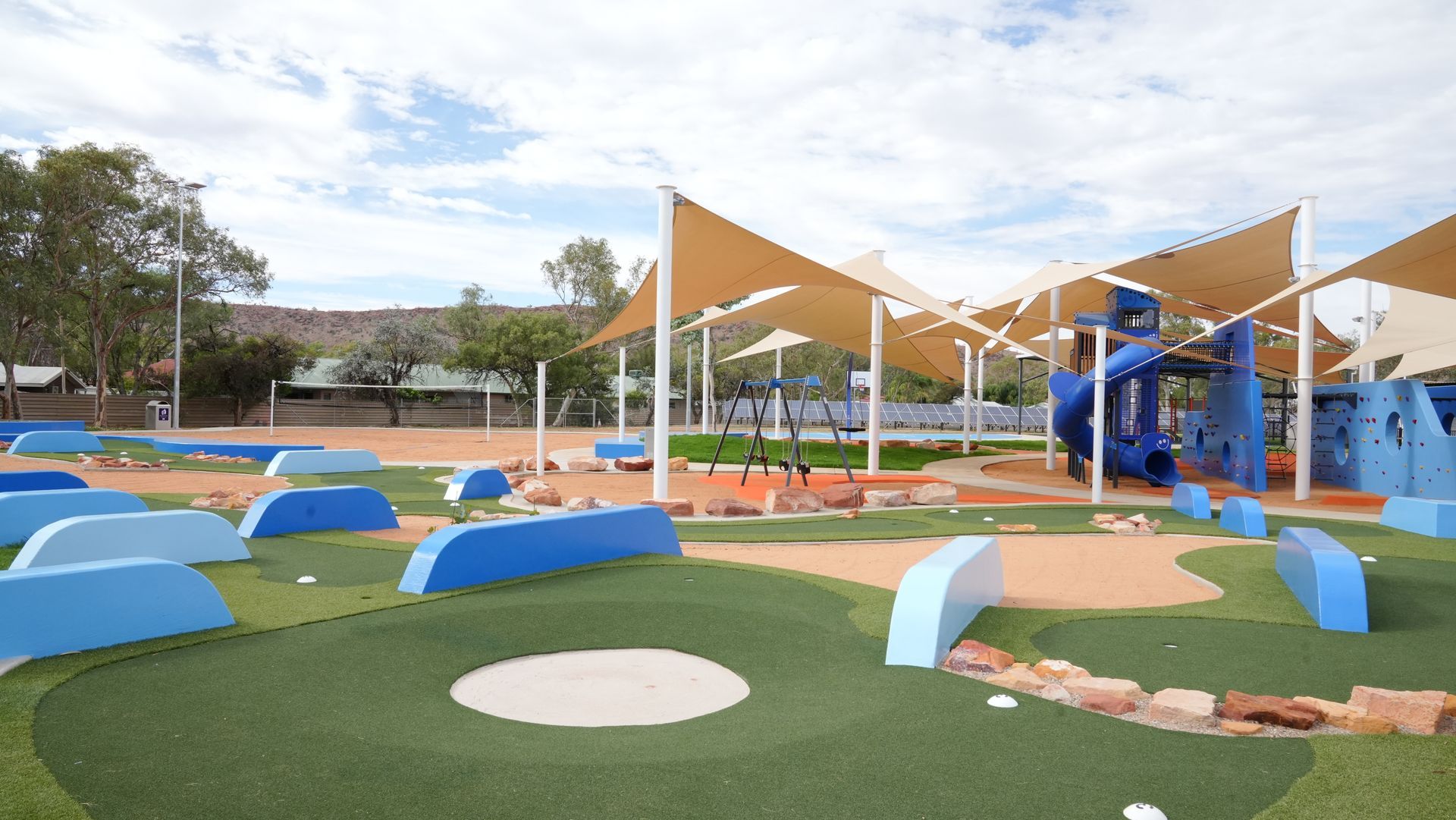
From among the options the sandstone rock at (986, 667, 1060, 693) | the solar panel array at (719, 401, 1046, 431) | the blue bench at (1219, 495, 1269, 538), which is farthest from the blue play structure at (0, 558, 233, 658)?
the solar panel array at (719, 401, 1046, 431)

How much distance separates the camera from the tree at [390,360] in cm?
4438

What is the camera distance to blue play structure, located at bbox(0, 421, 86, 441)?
2480 centimetres

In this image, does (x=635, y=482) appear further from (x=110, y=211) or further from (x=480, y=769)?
(x=110, y=211)

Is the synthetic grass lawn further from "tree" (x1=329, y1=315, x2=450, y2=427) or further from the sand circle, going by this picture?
"tree" (x1=329, y1=315, x2=450, y2=427)

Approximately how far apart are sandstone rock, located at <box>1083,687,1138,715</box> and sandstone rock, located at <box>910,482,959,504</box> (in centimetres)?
919

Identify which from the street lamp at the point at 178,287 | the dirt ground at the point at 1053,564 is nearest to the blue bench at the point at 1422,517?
the dirt ground at the point at 1053,564

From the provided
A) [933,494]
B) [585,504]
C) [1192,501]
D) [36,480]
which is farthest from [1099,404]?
[36,480]

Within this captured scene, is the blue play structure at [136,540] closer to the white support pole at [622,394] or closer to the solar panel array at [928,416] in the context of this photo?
the white support pole at [622,394]

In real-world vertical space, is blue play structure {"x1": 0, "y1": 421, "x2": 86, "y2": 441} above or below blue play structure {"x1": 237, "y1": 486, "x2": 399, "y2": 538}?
above

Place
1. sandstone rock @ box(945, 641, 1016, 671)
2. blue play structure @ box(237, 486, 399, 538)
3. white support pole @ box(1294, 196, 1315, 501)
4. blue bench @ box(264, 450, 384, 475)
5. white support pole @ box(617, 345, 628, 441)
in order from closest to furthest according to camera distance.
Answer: sandstone rock @ box(945, 641, 1016, 671) → blue play structure @ box(237, 486, 399, 538) → white support pole @ box(1294, 196, 1315, 501) → blue bench @ box(264, 450, 384, 475) → white support pole @ box(617, 345, 628, 441)

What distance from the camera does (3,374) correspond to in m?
50.0

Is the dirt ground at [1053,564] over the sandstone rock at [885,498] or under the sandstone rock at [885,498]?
under

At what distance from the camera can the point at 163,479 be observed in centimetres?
1498

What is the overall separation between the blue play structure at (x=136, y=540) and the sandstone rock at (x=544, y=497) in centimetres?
458
